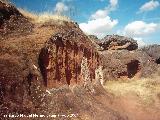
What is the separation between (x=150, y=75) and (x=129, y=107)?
7.61 metres

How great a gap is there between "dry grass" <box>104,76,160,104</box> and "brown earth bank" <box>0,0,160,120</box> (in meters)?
0.33

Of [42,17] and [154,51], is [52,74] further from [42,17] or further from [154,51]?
[154,51]

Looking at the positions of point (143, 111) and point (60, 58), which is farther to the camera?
point (143, 111)

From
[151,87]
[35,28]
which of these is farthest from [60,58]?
[151,87]

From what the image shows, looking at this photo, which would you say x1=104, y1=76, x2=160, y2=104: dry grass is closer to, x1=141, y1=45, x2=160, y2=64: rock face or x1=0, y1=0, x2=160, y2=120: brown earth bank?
x1=0, y1=0, x2=160, y2=120: brown earth bank

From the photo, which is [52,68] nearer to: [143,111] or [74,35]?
[74,35]

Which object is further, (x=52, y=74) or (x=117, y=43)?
(x=117, y=43)

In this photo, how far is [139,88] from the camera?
21.5 meters

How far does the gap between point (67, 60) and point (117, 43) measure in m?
15.3

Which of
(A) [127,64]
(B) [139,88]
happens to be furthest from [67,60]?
(A) [127,64]

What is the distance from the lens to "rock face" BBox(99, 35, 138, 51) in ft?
98.7

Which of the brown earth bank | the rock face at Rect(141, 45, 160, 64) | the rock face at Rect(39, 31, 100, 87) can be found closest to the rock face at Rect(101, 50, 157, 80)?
the rock face at Rect(141, 45, 160, 64)

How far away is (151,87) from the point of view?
21.8 metres

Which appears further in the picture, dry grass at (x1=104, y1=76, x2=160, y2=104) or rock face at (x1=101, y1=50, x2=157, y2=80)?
rock face at (x1=101, y1=50, x2=157, y2=80)
